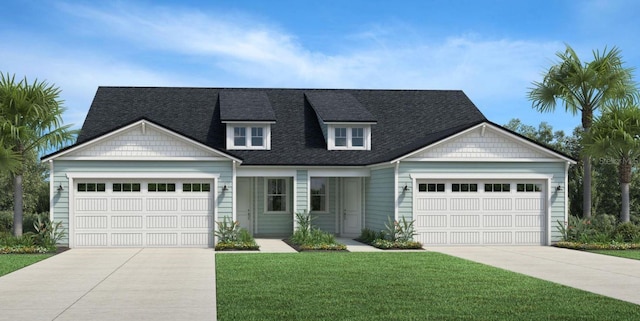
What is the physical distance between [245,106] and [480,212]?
10504 millimetres

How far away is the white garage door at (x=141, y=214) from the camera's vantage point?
76.6ft

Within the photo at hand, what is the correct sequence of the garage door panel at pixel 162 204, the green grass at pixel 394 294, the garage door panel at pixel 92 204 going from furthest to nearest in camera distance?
the garage door panel at pixel 162 204, the garage door panel at pixel 92 204, the green grass at pixel 394 294

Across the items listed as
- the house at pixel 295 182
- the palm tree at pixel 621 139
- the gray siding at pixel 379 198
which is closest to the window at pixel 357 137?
the house at pixel 295 182

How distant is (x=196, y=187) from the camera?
23812 mm

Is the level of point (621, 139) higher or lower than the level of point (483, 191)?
higher

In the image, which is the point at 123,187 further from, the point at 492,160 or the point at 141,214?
the point at 492,160

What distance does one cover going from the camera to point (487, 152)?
79.5ft

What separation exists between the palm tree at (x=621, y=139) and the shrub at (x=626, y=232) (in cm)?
171

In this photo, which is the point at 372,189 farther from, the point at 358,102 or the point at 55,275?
the point at 55,275

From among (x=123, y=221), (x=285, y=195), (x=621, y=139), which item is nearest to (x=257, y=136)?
(x=285, y=195)

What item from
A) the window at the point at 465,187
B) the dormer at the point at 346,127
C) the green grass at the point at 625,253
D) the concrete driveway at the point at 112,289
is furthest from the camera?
the dormer at the point at 346,127

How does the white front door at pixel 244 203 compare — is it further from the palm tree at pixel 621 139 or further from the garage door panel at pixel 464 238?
the palm tree at pixel 621 139

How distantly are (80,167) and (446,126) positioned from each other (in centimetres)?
1508

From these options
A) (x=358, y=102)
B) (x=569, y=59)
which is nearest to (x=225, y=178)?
(x=358, y=102)
